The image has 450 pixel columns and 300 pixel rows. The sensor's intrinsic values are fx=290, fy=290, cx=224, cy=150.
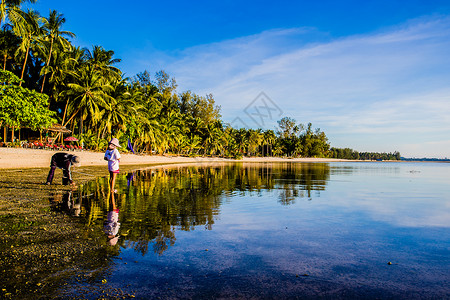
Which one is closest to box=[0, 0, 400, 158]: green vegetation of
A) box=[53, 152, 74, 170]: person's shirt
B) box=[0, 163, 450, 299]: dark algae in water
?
box=[53, 152, 74, 170]: person's shirt

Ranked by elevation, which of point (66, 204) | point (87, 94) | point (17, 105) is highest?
point (87, 94)

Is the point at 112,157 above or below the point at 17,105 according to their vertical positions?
below

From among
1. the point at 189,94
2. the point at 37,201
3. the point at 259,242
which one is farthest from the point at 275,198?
the point at 189,94

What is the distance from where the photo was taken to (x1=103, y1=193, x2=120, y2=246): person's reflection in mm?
4898

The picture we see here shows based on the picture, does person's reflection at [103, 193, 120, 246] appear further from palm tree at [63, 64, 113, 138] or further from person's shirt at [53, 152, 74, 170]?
palm tree at [63, 64, 113, 138]

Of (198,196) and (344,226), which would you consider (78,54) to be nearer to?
(198,196)

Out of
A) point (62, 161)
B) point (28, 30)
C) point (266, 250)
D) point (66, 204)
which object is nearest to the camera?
point (266, 250)

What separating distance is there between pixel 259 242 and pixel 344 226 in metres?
2.49

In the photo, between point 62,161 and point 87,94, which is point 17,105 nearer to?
point 87,94

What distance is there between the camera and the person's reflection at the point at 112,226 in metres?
4.90

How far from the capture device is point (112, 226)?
580 centimetres

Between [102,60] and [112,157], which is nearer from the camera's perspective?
[112,157]

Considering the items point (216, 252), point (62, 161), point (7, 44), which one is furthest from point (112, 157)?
point (7, 44)

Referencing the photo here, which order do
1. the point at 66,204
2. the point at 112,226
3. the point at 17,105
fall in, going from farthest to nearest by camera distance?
the point at 17,105 < the point at 66,204 < the point at 112,226
